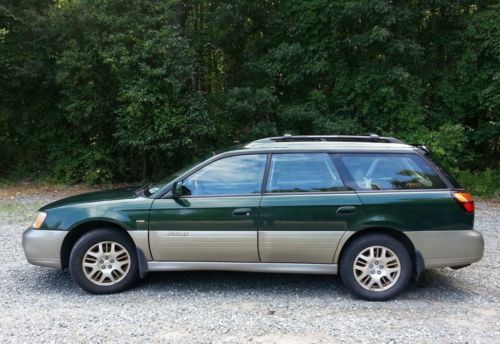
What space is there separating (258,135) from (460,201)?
302 inches

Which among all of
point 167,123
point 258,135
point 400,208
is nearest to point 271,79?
point 258,135

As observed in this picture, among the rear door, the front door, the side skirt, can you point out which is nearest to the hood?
the front door

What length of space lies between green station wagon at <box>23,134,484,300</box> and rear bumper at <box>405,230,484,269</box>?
0.03 feet

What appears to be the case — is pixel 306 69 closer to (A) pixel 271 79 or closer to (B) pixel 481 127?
(A) pixel 271 79

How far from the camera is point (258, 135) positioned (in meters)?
12.1

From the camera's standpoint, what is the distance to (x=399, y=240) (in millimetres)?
4859

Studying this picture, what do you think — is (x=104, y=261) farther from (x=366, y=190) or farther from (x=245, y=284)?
(x=366, y=190)

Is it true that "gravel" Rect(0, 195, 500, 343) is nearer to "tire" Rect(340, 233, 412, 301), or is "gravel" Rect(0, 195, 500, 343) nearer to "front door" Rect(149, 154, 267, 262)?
"tire" Rect(340, 233, 412, 301)

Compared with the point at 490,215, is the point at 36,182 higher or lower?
higher

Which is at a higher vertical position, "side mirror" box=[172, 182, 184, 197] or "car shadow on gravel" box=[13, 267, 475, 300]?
"side mirror" box=[172, 182, 184, 197]

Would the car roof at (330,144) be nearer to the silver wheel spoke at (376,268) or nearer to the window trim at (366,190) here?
the window trim at (366,190)

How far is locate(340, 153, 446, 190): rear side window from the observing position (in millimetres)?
4906

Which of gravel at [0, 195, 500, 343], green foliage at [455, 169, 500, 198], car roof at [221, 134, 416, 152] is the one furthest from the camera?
green foliage at [455, 169, 500, 198]

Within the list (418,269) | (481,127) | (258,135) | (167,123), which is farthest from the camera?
(481,127)
